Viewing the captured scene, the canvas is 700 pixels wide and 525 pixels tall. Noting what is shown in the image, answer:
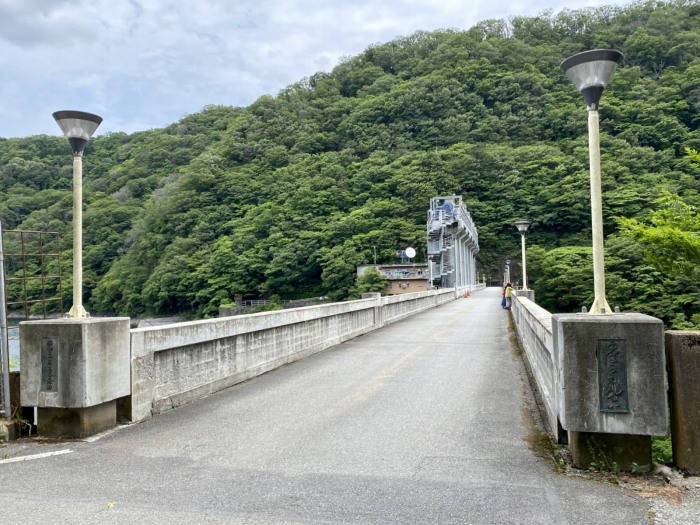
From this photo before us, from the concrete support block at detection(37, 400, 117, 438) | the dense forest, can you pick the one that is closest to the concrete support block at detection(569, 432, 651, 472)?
the concrete support block at detection(37, 400, 117, 438)

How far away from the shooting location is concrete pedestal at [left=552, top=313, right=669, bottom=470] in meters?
4.32

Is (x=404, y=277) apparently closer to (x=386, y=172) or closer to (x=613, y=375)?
(x=386, y=172)

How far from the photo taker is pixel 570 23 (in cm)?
14138

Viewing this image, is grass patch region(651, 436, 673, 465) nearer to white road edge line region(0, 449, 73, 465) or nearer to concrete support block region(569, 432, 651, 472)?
concrete support block region(569, 432, 651, 472)

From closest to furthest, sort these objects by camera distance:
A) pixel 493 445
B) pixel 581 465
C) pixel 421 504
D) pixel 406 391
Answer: pixel 421 504, pixel 581 465, pixel 493 445, pixel 406 391

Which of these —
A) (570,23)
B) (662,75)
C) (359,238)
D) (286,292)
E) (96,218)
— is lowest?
(286,292)

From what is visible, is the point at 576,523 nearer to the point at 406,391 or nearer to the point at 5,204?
the point at 406,391

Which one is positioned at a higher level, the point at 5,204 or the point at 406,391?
the point at 5,204

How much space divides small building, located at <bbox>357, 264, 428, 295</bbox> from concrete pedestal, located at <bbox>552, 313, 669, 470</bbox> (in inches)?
2767

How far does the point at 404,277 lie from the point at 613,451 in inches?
2871

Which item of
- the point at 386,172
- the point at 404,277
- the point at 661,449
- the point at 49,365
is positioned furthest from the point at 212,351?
the point at 386,172

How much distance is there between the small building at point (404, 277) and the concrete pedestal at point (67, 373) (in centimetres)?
6948

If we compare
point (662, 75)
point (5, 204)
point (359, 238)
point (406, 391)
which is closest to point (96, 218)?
point (5, 204)

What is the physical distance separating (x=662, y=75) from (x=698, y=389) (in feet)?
444
